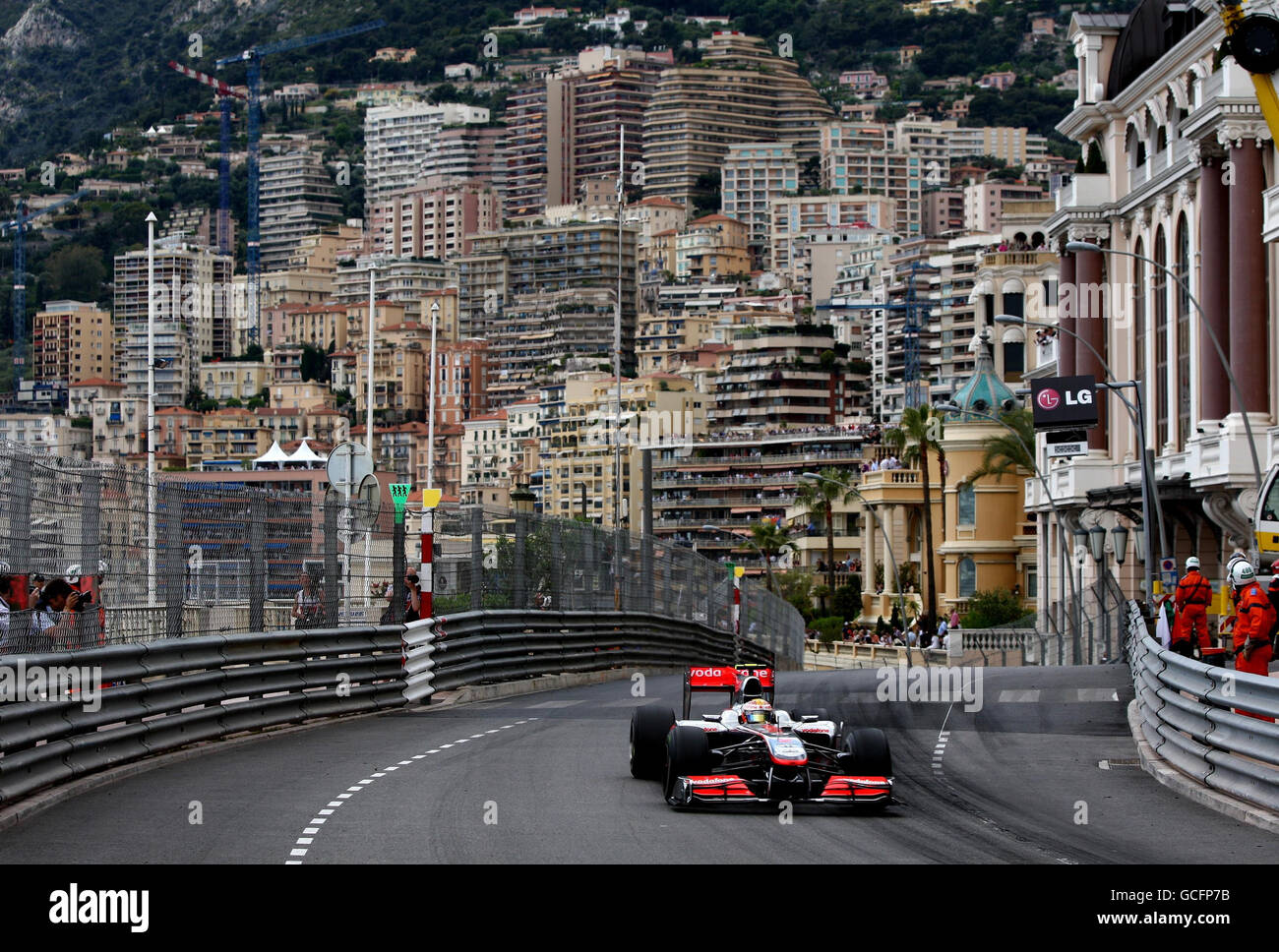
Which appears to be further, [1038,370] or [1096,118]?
[1038,370]

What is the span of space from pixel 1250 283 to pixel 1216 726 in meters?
32.0

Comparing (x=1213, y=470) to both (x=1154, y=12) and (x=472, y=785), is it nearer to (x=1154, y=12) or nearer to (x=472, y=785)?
(x=1154, y=12)

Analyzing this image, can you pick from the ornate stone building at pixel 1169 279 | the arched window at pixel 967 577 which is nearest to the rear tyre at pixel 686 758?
the ornate stone building at pixel 1169 279

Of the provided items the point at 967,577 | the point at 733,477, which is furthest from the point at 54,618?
the point at 733,477

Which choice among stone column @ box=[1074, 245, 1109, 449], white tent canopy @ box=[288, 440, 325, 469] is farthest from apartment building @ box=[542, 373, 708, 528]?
stone column @ box=[1074, 245, 1109, 449]

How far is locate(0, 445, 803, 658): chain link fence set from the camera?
16.1m

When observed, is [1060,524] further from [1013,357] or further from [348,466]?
[1013,357]

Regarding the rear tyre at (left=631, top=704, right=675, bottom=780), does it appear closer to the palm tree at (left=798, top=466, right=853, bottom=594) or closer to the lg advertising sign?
the lg advertising sign

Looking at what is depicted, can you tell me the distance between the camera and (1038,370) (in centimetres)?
7325

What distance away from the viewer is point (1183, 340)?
5475cm
